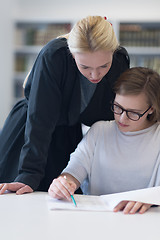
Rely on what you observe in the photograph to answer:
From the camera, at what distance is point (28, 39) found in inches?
204

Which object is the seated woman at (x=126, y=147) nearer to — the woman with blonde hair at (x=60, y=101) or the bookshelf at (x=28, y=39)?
the woman with blonde hair at (x=60, y=101)

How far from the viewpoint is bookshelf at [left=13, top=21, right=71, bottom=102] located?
16.7 feet

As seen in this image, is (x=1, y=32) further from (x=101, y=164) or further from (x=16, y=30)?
(x=101, y=164)

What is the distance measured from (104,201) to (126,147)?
33 centimetres

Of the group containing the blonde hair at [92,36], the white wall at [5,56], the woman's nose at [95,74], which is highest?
the blonde hair at [92,36]

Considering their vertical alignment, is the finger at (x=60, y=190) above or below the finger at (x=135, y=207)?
above

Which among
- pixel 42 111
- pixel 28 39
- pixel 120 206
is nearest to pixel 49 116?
pixel 42 111

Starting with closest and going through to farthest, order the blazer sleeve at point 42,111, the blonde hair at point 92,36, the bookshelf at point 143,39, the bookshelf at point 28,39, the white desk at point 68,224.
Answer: the white desk at point 68,224, the blonde hair at point 92,36, the blazer sleeve at point 42,111, the bookshelf at point 143,39, the bookshelf at point 28,39

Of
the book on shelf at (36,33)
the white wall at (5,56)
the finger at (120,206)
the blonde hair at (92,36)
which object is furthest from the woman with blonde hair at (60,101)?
the book on shelf at (36,33)

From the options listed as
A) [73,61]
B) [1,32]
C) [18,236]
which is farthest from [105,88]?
[1,32]

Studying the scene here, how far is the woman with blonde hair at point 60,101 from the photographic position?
1.26 metres

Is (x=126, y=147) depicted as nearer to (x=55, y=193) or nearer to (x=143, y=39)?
(x=55, y=193)

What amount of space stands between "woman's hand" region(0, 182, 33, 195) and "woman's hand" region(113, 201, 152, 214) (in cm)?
34

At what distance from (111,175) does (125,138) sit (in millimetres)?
167
